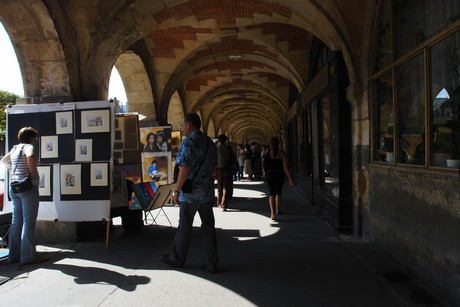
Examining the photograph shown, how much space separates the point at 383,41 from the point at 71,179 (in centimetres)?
430

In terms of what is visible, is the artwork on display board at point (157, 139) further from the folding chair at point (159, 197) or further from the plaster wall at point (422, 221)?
the plaster wall at point (422, 221)

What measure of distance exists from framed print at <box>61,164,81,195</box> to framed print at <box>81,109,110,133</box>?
0.50 meters

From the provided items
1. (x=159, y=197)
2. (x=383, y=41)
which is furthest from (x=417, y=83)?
(x=159, y=197)

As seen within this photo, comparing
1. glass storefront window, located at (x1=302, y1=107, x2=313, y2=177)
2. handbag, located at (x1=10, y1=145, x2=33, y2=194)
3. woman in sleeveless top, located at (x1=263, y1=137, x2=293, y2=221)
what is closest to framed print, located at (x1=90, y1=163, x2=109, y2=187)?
handbag, located at (x1=10, y1=145, x2=33, y2=194)

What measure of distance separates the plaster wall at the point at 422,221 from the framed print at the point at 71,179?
3.77 m

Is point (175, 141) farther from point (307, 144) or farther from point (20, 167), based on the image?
point (20, 167)

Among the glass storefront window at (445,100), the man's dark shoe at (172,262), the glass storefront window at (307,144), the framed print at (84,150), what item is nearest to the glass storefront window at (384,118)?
the glass storefront window at (445,100)

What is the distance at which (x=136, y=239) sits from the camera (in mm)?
5883

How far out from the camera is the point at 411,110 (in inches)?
166

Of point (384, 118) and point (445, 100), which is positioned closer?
point (445, 100)

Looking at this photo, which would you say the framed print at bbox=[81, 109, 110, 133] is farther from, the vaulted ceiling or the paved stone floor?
the paved stone floor

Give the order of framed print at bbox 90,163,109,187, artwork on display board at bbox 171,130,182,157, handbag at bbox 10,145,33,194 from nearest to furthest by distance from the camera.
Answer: handbag at bbox 10,145,33,194 → framed print at bbox 90,163,109,187 → artwork on display board at bbox 171,130,182,157

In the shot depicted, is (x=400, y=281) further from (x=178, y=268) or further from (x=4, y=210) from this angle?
(x=4, y=210)

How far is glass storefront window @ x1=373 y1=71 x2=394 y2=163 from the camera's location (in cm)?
478
